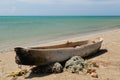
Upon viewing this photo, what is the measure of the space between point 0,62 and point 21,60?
2.91 m

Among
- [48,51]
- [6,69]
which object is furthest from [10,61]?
[48,51]

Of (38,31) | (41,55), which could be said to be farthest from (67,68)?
(38,31)

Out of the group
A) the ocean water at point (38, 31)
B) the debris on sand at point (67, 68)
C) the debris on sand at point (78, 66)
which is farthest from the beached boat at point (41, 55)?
the ocean water at point (38, 31)

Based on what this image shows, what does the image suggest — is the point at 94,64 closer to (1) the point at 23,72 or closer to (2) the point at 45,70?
(2) the point at 45,70

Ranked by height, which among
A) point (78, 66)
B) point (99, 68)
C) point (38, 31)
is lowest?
point (99, 68)

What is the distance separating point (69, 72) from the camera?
7.76m

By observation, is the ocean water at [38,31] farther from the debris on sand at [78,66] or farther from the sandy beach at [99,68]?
the debris on sand at [78,66]

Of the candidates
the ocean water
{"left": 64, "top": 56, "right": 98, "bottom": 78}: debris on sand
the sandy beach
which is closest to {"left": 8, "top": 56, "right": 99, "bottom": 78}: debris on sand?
{"left": 64, "top": 56, "right": 98, "bottom": 78}: debris on sand

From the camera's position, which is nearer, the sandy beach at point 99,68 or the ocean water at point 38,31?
the sandy beach at point 99,68

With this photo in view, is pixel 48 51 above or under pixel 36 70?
above

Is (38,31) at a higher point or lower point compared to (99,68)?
higher

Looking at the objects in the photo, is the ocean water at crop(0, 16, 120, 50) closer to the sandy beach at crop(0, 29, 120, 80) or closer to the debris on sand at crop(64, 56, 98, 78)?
the sandy beach at crop(0, 29, 120, 80)

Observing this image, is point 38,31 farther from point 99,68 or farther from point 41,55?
point 41,55

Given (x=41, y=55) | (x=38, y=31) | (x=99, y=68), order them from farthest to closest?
(x=38, y=31), (x=99, y=68), (x=41, y=55)
